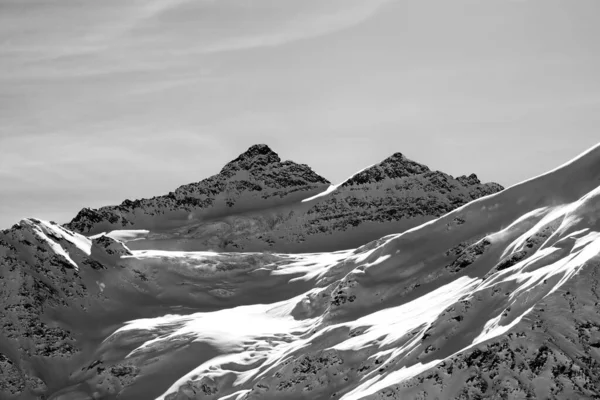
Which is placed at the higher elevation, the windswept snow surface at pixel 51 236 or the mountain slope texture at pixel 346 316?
the windswept snow surface at pixel 51 236

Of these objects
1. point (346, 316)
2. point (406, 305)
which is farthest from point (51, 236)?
point (406, 305)

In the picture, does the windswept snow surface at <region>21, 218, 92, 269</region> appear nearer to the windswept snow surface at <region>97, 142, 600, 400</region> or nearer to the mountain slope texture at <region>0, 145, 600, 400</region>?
the mountain slope texture at <region>0, 145, 600, 400</region>

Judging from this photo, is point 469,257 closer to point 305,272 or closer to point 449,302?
point 449,302

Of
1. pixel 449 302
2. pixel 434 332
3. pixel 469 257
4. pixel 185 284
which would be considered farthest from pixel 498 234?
pixel 185 284

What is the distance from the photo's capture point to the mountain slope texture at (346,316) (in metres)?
132

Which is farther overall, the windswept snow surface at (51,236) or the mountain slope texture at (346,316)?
the windswept snow surface at (51,236)

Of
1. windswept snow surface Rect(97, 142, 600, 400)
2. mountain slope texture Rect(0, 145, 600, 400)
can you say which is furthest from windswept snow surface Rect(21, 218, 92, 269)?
windswept snow surface Rect(97, 142, 600, 400)

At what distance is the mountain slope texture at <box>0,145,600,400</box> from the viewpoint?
131875mm

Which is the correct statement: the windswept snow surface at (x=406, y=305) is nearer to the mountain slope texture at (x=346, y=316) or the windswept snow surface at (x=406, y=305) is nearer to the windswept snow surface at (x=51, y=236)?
the mountain slope texture at (x=346, y=316)

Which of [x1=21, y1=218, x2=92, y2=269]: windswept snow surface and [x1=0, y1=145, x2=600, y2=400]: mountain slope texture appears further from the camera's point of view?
[x1=21, y1=218, x2=92, y2=269]: windswept snow surface

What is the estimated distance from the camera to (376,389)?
136625 mm

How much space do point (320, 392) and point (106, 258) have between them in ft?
199

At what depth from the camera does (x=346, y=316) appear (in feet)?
547

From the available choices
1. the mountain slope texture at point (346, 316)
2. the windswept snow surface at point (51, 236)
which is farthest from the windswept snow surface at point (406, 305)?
the windswept snow surface at point (51, 236)
